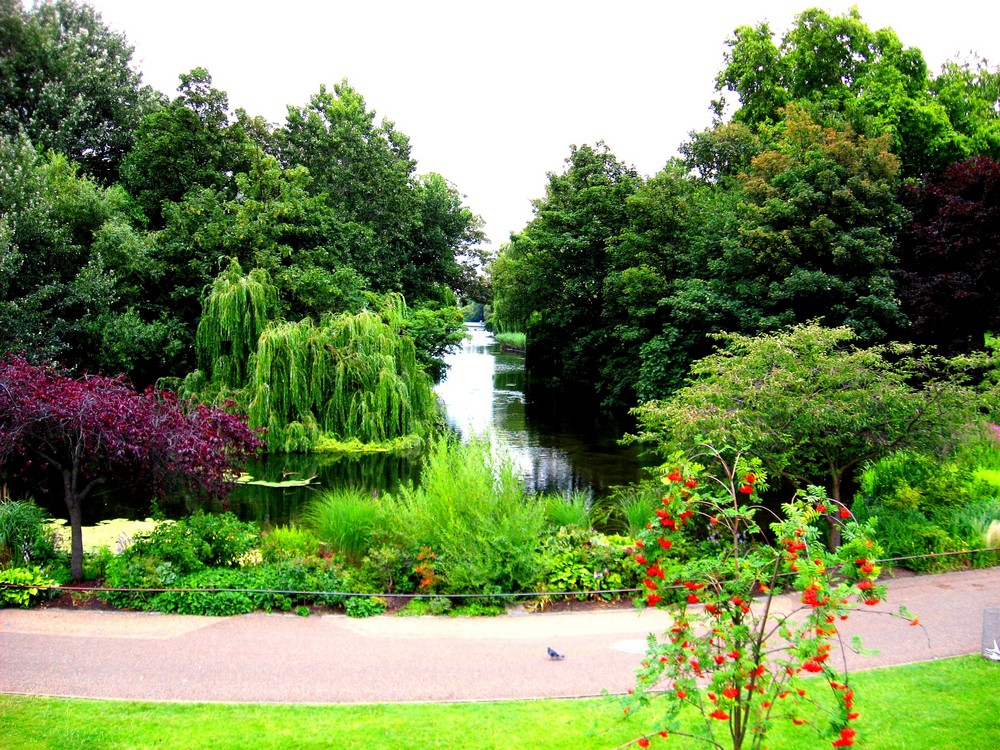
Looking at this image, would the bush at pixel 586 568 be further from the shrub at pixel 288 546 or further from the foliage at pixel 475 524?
the shrub at pixel 288 546

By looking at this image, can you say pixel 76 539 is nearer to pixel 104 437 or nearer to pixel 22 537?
pixel 22 537

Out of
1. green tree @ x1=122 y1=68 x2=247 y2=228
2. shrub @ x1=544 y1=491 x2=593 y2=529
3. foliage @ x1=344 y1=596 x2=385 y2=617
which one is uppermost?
green tree @ x1=122 y1=68 x2=247 y2=228

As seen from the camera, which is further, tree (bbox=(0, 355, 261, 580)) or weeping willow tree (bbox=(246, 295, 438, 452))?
weeping willow tree (bbox=(246, 295, 438, 452))

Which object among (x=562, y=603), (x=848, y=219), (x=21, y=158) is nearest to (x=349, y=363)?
(x=21, y=158)

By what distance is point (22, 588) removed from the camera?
885 cm

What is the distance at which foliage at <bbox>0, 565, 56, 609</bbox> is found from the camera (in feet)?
28.6

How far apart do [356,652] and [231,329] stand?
52.7 feet

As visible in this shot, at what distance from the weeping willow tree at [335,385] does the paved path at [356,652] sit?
41.3ft

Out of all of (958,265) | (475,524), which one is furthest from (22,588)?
(958,265)

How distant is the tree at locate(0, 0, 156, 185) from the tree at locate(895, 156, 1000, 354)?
1115 inches

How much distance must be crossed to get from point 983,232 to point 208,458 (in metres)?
21.9

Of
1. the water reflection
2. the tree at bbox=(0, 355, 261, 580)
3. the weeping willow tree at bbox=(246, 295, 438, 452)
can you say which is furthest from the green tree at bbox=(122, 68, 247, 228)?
the tree at bbox=(0, 355, 261, 580)

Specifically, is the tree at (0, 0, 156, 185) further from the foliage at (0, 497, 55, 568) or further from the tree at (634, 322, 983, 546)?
the tree at (634, 322, 983, 546)

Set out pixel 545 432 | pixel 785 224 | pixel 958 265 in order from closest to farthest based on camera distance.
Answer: pixel 958 265 → pixel 785 224 → pixel 545 432
